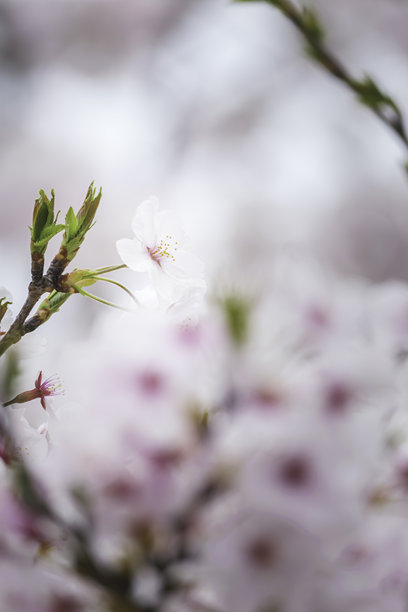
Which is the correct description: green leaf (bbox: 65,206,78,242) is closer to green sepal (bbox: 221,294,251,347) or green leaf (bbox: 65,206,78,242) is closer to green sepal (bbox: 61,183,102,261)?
green sepal (bbox: 61,183,102,261)

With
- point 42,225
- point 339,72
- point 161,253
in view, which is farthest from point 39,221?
point 339,72

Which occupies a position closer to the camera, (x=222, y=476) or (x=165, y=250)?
(x=222, y=476)

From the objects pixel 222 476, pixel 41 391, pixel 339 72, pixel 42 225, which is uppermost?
pixel 339 72

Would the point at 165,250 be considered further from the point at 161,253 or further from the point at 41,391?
the point at 41,391

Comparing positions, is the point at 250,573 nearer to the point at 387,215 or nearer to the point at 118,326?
the point at 118,326

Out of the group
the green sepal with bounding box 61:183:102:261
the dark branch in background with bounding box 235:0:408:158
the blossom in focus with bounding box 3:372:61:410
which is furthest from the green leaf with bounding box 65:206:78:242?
the dark branch in background with bounding box 235:0:408:158

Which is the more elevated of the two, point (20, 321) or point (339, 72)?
point (339, 72)
